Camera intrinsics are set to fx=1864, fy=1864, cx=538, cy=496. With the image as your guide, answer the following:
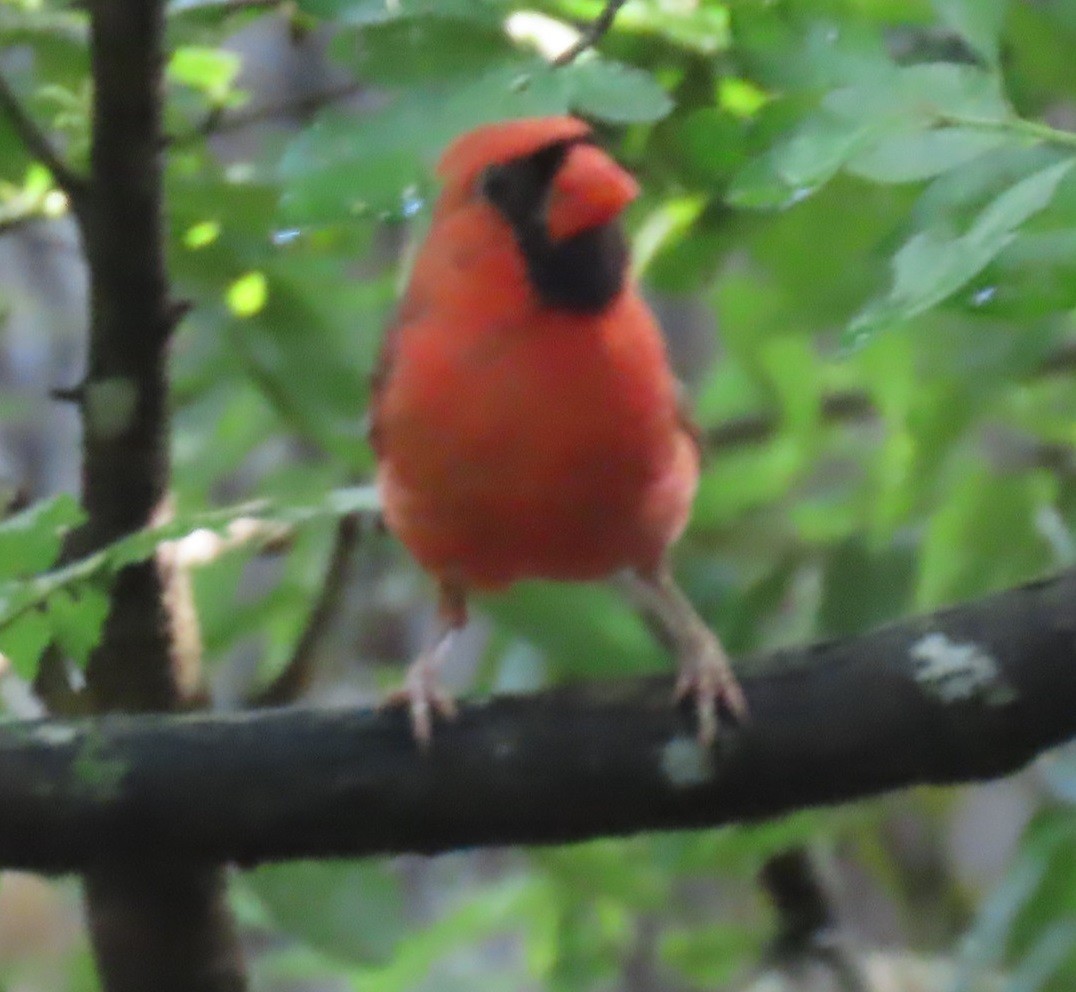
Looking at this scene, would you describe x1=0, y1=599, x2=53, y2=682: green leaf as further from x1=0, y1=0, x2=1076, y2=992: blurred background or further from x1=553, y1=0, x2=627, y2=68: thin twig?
x1=553, y1=0, x2=627, y2=68: thin twig

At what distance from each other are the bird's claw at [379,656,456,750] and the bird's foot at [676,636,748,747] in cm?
12

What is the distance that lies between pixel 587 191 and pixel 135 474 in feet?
0.97

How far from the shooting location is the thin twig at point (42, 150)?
3.05 ft

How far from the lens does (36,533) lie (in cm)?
82

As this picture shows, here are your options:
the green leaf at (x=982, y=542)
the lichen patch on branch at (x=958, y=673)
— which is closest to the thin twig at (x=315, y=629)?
the green leaf at (x=982, y=542)

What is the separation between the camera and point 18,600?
807 millimetres

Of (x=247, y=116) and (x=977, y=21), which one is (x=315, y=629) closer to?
(x=247, y=116)

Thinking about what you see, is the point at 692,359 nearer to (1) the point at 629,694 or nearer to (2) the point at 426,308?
(2) the point at 426,308

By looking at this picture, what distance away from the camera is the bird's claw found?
0.91 metres

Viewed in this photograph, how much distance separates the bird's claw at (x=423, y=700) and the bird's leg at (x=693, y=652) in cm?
12

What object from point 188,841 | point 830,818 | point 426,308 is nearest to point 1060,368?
point 830,818

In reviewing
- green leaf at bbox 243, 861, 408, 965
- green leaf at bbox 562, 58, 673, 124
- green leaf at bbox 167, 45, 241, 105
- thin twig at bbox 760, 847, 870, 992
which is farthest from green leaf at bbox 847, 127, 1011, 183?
thin twig at bbox 760, 847, 870, 992

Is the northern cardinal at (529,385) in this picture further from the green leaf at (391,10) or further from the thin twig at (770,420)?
the thin twig at (770,420)

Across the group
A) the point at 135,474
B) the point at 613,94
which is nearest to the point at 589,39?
the point at 613,94
